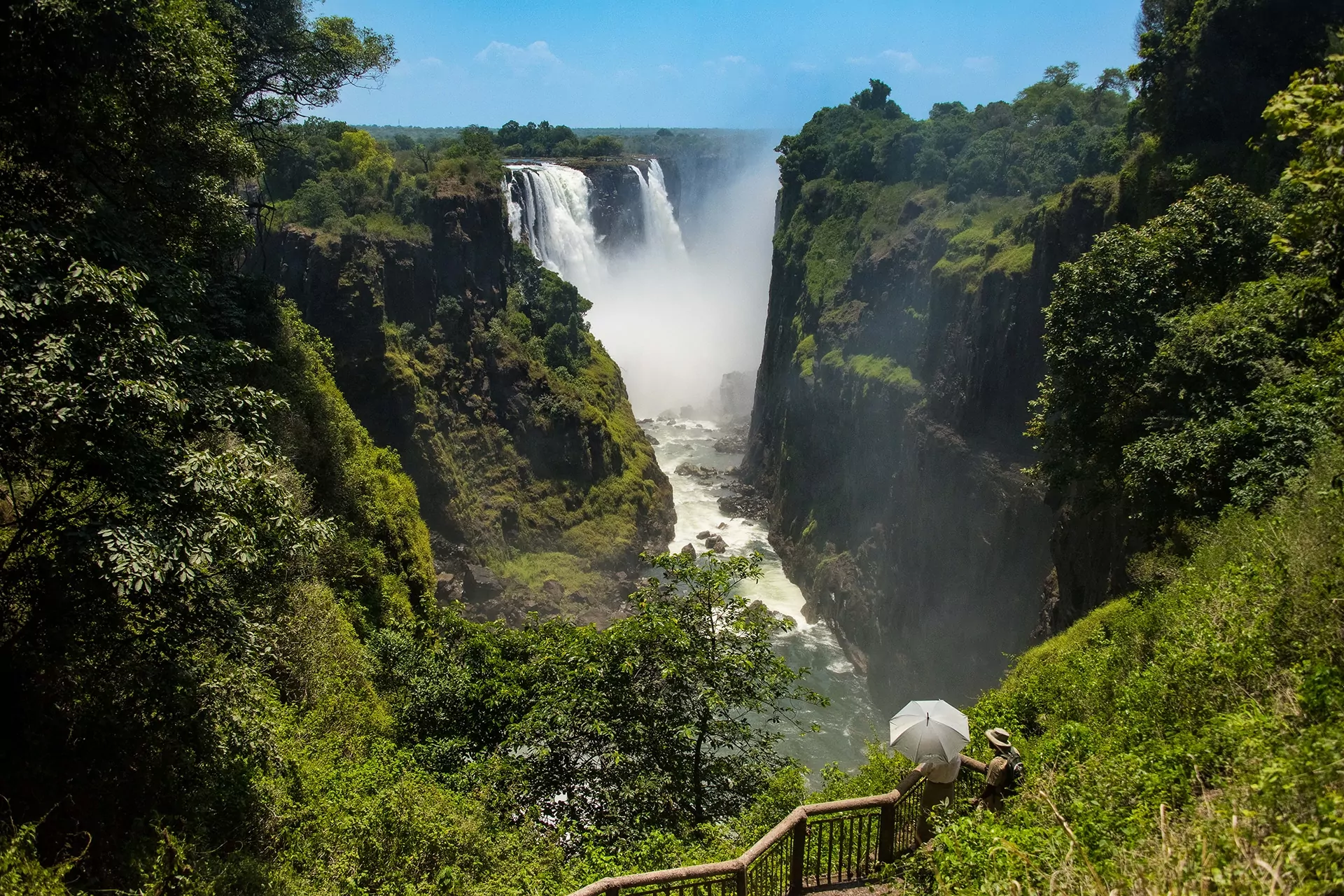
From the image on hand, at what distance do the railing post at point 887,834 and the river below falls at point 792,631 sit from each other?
7532mm

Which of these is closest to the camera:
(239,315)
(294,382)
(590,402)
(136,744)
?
(136,744)

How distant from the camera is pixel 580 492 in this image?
5334 cm

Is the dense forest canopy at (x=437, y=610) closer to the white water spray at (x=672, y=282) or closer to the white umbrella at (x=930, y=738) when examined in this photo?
the white umbrella at (x=930, y=738)

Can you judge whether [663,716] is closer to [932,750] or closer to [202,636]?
[932,750]

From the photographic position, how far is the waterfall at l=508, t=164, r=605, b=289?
214 ft

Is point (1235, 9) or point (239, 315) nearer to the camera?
point (239, 315)

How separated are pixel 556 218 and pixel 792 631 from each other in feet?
141

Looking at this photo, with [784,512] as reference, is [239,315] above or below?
above

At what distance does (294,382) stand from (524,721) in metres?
13.5

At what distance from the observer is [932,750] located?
31.8 ft

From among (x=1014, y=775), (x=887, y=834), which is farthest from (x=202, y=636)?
(x=1014, y=775)

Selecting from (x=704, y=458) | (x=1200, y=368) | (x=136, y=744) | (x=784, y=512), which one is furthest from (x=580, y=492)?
(x=136, y=744)

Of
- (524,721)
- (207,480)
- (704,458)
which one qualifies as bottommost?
(704,458)

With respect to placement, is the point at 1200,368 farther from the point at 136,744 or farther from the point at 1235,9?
the point at 136,744
